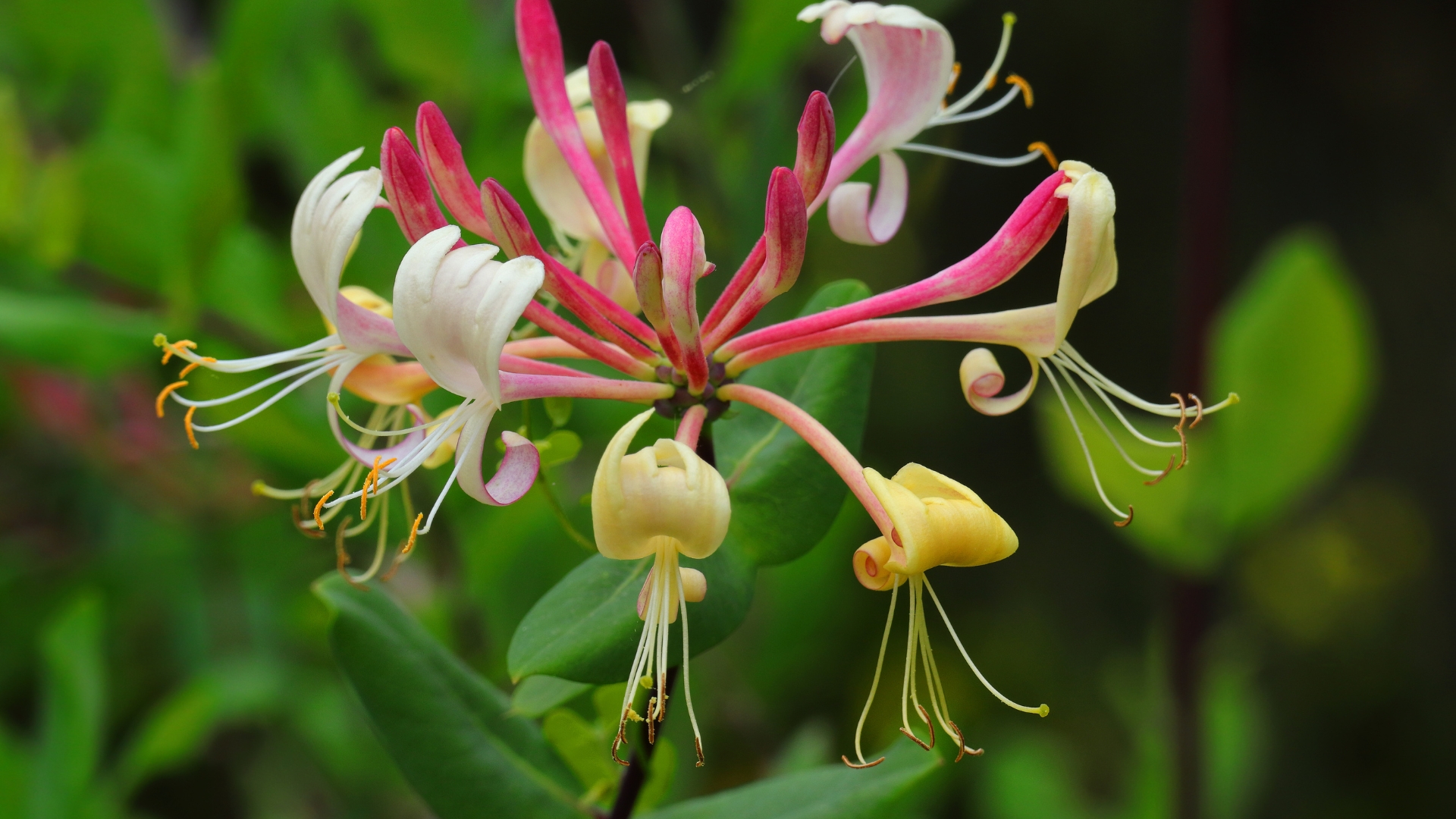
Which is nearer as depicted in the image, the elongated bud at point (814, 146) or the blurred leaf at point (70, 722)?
the elongated bud at point (814, 146)

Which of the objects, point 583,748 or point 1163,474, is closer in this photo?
point 1163,474

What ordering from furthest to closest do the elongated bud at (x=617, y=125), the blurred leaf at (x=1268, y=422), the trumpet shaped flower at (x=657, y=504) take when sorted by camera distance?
the blurred leaf at (x=1268, y=422), the elongated bud at (x=617, y=125), the trumpet shaped flower at (x=657, y=504)

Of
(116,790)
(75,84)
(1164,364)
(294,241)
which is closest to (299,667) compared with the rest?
(116,790)

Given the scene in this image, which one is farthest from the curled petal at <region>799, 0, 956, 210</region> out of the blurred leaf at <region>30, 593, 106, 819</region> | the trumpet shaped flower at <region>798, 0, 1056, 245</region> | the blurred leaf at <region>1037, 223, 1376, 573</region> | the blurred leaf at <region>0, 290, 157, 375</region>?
the blurred leaf at <region>30, 593, 106, 819</region>

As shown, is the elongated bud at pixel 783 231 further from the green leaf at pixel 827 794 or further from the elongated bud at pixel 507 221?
the green leaf at pixel 827 794

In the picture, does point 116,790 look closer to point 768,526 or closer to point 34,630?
point 34,630

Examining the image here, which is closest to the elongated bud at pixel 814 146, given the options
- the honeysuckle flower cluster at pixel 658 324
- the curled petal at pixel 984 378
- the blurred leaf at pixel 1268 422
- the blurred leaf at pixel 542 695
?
the honeysuckle flower cluster at pixel 658 324

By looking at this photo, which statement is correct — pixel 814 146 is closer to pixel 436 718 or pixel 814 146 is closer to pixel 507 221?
pixel 507 221

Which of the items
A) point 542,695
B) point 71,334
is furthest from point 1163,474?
point 71,334
